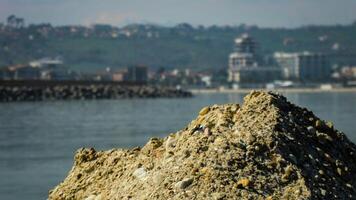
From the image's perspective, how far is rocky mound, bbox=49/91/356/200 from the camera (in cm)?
742

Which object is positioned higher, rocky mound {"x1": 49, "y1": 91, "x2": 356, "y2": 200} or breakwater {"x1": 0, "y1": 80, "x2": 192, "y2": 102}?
rocky mound {"x1": 49, "y1": 91, "x2": 356, "y2": 200}

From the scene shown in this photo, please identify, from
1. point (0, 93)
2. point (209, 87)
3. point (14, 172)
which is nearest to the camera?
point (14, 172)

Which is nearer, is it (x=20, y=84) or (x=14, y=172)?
(x=14, y=172)

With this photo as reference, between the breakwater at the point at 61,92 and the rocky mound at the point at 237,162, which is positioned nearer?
the rocky mound at the point at 237,162

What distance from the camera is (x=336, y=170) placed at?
799 cm

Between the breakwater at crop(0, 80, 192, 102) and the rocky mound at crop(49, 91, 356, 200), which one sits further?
the breakwater at crop(0, 80, 192, 102)

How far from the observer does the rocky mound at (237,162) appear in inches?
292

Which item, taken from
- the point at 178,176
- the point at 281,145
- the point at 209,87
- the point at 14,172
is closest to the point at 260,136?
the point at 281,145

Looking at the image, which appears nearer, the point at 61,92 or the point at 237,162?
the point at 237,162

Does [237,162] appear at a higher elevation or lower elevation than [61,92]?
higher

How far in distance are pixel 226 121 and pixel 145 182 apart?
2.66ft

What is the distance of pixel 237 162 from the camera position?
7.57 meters

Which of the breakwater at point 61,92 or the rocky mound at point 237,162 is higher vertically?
the rocky mound at point 237,162

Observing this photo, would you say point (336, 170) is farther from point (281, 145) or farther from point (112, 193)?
point (112, 193)
